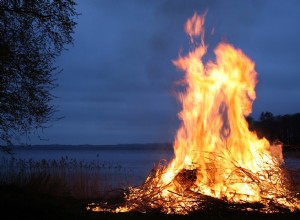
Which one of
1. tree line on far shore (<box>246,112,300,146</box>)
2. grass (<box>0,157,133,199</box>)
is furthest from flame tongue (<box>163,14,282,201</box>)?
tree line on far shore (<box>246,112,300,146</box>)

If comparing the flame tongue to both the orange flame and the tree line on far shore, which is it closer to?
the orange flame

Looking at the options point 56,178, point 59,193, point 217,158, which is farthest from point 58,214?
point 56,178

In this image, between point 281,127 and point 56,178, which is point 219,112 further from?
point 281,127

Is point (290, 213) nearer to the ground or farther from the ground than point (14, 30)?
nearer to the ground

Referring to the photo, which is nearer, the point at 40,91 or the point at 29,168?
the point at 40,91

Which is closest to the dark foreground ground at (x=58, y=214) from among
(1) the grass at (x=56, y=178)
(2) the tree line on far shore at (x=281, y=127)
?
(1) the grass at (x=56, y=178)

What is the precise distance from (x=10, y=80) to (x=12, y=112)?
86 centimetres

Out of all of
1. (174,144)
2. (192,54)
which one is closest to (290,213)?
(174,144)

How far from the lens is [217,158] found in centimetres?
1098

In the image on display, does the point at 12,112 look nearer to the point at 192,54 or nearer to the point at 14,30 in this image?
the point at 14,30

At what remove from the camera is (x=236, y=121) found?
38.5 feet

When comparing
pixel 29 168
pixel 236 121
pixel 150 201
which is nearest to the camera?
pixel 150 201

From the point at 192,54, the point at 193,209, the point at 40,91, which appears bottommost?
the point at 193,209

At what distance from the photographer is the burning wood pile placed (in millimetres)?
10211
